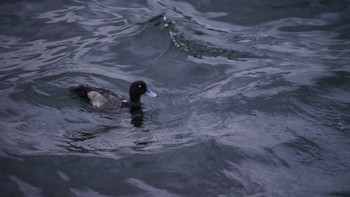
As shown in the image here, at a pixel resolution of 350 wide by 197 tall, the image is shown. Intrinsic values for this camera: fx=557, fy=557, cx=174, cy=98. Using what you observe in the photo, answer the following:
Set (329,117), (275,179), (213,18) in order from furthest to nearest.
Result: (213,18) → (329,117) → (275,179)

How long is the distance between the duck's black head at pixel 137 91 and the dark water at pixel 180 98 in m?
0.33

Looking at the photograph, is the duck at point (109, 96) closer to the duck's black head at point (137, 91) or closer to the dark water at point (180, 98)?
the duck's black head at point (137, 91)

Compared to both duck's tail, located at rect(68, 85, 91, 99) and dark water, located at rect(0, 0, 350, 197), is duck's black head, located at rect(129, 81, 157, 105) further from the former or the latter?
duck's tail, located at rect(68, 85, 91, 99)

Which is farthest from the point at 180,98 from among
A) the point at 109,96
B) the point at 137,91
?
the point at 109,96

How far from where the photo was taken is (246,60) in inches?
526

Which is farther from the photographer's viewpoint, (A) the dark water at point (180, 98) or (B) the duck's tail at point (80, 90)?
(B) the duck's tail at point (80, 90)

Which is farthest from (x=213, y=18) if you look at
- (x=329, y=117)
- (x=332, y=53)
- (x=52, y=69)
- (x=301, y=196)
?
(x=301, y=196)

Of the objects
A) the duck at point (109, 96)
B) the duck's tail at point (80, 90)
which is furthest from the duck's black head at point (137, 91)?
the duck's tail at point (80, 90)

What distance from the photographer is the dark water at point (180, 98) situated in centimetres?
818

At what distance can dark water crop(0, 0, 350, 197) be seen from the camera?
26.8 ft

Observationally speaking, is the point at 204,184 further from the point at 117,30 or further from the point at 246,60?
the point at 117,30

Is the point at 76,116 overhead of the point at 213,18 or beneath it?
beneath

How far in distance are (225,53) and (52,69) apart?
166 inches

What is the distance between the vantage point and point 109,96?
10992 millimetres
